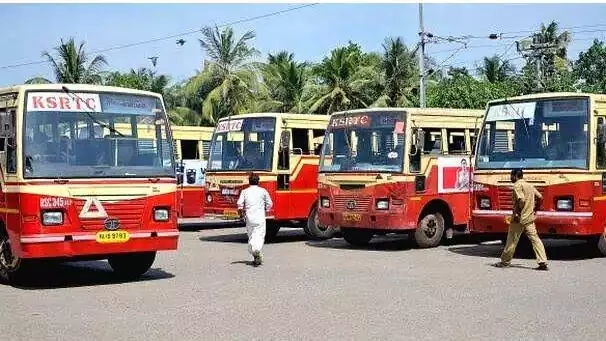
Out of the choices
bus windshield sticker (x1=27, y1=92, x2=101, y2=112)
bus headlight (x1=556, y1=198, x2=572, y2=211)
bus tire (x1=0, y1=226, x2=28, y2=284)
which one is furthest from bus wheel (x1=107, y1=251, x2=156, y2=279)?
bus headlight (x1=556, y1=198, x2=572, y2=211)

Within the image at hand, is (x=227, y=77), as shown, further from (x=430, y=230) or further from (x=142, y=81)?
(x=430, y=230)

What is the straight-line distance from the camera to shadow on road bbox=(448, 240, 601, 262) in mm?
14820

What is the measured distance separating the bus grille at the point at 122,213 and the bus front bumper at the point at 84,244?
11 centimetres

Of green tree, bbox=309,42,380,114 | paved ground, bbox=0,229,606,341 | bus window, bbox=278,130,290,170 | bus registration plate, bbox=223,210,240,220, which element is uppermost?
green tree, bbox=309,42,380,114

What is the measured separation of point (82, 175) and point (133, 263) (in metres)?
2.14

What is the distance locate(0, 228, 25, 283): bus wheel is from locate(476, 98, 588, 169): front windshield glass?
7917 mm

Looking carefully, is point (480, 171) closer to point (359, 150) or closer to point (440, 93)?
point (359, 150)

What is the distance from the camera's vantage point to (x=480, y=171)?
14.7 m

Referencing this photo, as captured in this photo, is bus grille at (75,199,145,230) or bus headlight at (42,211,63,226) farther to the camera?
bus grille at (75,199,145,230)

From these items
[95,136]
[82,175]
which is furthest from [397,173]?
[82,175]

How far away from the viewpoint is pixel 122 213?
1121 cm

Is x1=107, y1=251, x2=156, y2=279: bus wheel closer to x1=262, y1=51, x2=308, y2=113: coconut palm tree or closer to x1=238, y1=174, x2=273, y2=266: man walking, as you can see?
x1=238, y1=174, x2=273, y2=266: man walking

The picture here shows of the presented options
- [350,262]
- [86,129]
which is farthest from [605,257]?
[86,129]

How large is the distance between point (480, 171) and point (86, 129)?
6979 millimetres
